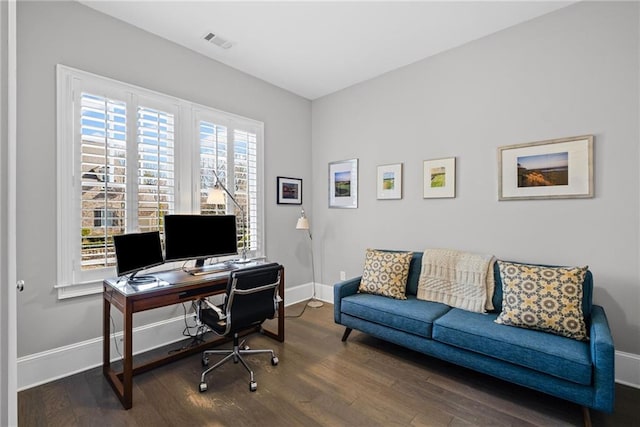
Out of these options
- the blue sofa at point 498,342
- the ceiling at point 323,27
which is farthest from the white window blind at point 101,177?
the blue sofa at point 498,342

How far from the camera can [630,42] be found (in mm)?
2277

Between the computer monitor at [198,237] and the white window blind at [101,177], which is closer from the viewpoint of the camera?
the white window blind at [101,177]

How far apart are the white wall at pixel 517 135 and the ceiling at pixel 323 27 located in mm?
249

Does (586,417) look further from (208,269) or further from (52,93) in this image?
(52,93)

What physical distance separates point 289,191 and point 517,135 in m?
2.72

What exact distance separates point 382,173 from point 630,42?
231cm

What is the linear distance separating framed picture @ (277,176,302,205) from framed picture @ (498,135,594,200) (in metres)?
2.52

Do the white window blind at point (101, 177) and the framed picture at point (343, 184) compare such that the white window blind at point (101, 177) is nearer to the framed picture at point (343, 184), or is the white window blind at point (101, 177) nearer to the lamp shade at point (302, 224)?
the lamp shade at point (302, 224)

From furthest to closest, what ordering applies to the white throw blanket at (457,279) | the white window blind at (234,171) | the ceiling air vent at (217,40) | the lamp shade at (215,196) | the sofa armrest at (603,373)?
1. the white window blind at (234,171)
2. the lamp shade at (215,196)
3. the ceiling air vent at (217,40)
4. the white throw blanket at (457,279)
5. the sofa armrest at (603,373)

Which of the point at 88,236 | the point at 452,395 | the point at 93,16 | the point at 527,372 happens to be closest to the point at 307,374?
the point at 452,395

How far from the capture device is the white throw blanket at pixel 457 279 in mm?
2668

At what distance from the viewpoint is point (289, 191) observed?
4.21 m

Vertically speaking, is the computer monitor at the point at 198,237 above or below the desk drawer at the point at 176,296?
above

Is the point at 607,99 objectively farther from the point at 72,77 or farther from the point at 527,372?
the point at 72,77
